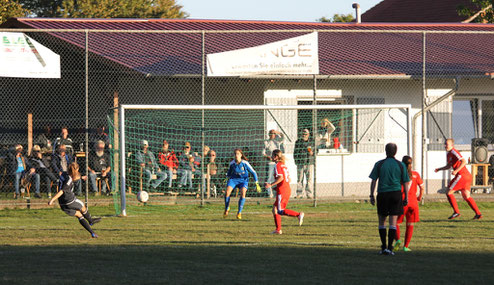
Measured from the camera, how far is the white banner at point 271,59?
17.9 m

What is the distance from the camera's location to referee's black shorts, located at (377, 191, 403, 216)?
11.4 meters

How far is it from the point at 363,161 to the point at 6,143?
9817mm

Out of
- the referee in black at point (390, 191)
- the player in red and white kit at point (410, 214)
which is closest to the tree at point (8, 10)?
the player in red and white kit at point (410, 214)

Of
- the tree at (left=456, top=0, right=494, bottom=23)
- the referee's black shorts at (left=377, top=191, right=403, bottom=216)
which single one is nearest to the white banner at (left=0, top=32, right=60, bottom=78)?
the referee's black shorts at (left=377, top=191, right=403, bottom=216)

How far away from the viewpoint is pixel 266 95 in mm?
21359

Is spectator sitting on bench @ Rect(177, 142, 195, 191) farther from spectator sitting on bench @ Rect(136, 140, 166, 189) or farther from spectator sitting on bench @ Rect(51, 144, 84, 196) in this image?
spectator sitting on bench @ Rect(51, 144, 84, 196)

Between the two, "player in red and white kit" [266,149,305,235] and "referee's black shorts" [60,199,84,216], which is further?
"player in red and white kit" [266,149,305,235]

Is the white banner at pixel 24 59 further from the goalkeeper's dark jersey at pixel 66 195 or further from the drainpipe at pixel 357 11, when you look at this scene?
the drainpipe at pixel 357 11

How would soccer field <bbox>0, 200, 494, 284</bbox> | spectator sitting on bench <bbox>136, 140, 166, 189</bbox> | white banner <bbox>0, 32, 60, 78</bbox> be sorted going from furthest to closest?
spectator sitting on bench <bbox>136, 140, 166, 189</bbox> < white banner <bbox>0, 32, 60, 78</bbox> < soccer field <bbox>0, 200, 494, 284</bbox>

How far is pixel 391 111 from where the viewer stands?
73.5 ft

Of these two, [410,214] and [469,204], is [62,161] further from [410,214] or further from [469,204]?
[410,214]

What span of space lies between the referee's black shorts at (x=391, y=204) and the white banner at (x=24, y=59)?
8.26m

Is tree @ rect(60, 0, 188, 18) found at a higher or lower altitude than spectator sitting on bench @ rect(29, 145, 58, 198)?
higher

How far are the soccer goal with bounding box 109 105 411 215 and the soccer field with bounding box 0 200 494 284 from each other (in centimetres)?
166
